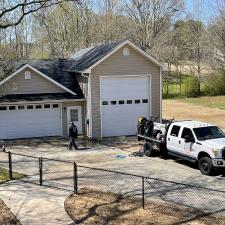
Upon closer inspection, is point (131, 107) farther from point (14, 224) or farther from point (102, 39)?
point (102, 39)

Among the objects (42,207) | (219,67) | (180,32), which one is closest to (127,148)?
(42,207)

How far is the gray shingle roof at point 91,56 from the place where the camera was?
95.7 feet

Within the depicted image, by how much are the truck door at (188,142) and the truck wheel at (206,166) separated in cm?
60

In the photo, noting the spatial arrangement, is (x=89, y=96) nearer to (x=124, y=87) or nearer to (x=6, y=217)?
(x=124, y=87)

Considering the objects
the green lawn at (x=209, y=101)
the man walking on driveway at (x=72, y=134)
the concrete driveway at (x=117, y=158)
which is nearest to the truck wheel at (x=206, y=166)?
the concrete driveway at (x=117, y=158)

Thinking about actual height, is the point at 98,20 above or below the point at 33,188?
above

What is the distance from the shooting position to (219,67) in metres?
59.9

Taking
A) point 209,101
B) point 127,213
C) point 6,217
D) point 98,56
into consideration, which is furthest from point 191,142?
point 209,101

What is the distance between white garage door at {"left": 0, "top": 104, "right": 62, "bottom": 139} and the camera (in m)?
29.1

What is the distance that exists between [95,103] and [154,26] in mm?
44982

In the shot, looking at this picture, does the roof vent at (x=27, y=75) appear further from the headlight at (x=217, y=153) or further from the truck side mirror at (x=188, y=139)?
the headlight at (x=217, y=153)

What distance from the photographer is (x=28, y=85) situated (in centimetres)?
2953

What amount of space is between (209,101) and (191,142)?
3284 centimetres

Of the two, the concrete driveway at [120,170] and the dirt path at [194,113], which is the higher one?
the dirt path at [194,113]
